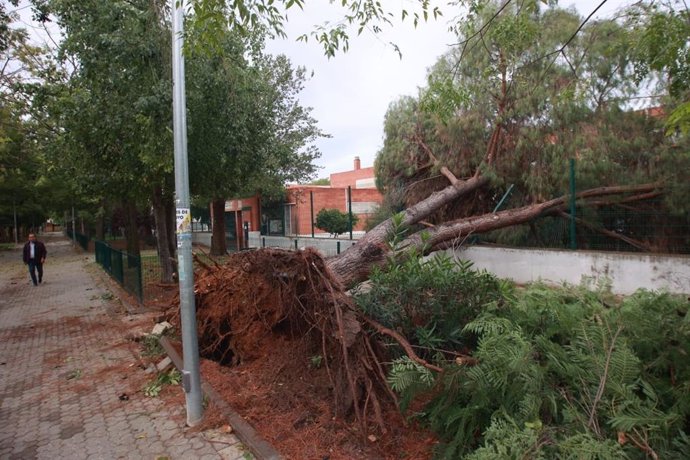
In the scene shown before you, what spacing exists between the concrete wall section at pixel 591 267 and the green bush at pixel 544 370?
2665mm

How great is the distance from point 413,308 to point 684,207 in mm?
6765

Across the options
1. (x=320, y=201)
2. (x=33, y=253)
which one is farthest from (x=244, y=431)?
(x=320, y=201)

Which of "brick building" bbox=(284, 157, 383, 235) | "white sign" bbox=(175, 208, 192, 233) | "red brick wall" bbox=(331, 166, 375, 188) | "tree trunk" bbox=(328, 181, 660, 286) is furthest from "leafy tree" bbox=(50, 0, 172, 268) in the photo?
"red brick wall" bbox=(331, 166, 375, 188)

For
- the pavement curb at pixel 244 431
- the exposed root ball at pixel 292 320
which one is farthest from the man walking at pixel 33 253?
the pavement curb at pixel 244 431

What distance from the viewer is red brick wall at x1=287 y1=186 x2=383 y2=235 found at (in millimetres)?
19203

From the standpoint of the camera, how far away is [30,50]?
15.6 metres

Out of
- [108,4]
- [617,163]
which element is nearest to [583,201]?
[617,163]

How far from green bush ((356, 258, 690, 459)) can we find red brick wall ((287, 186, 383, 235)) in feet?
39.0

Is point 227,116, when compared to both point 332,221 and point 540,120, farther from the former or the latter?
point 332,221

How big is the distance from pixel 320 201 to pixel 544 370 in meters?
21.6

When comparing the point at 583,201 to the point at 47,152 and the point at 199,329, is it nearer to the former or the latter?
the point at 199,329

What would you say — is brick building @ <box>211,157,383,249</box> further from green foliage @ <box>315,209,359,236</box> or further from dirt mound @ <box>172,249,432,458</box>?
dirt mound @ <box>172,249,432,458</box>

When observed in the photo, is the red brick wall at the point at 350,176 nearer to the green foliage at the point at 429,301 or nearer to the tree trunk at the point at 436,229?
the tree trunk at the point at 436,229

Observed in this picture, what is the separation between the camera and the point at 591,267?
908 centimetres
